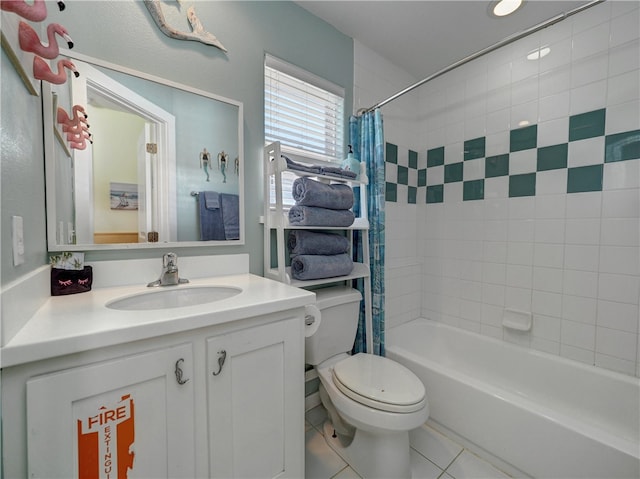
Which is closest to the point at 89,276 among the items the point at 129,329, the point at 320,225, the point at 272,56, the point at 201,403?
the point at 129,329

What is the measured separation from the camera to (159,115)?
1121 mm

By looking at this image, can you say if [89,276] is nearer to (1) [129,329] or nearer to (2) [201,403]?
(1) [129,329]

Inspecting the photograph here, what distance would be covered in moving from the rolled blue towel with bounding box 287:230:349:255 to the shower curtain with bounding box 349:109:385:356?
0.84 ft

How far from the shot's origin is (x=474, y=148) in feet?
6.24

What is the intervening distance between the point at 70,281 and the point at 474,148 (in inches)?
92.6

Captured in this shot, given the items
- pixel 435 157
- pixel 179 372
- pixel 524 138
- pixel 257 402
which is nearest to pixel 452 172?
pixel 435 157

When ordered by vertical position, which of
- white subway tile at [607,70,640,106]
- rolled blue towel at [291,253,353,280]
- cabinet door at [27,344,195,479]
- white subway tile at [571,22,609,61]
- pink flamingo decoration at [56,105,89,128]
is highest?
white subway tile at [571,22,609,61]

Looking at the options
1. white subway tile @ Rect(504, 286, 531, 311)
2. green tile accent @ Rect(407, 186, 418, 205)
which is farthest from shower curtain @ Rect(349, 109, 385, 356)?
white subway tile @ Rect(504, 286, 531, 311)

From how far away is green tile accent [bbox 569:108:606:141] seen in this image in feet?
4.62

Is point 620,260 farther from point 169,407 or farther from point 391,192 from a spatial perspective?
point 169,407

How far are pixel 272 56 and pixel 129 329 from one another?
146 centimetres

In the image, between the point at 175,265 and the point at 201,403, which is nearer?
the point at 201,403

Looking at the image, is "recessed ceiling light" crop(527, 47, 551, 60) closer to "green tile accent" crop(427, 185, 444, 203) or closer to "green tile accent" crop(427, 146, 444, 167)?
"green tile accent" crop(427, 146, 444, 167)

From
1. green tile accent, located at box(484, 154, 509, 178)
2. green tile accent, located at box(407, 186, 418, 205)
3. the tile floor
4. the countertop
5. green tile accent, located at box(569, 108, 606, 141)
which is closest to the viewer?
the countertop
